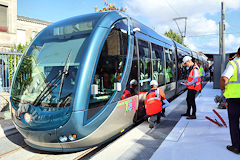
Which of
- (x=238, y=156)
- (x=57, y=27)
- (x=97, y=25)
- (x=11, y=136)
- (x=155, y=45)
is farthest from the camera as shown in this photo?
(x=155, y=45)

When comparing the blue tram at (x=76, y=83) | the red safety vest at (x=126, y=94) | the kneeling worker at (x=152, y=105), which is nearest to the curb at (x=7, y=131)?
the blue tram at (x=76, y=83)

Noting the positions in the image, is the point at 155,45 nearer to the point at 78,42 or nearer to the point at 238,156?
the point at 78,42

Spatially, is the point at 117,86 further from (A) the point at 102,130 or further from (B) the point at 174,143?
(B) the point at 174,143

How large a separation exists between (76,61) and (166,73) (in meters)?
4.94

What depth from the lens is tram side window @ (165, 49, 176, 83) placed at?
7.82 m

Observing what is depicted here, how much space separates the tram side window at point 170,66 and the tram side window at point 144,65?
2228mm

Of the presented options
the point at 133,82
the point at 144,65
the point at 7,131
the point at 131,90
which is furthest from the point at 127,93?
the point at 7,131

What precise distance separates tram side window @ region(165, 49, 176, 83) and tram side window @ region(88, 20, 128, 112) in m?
3.85

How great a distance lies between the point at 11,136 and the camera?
4.75 m

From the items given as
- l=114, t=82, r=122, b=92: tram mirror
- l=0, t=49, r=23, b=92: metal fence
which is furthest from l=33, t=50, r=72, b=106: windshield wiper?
l=0, t=49, r=23, b=92: metal fence

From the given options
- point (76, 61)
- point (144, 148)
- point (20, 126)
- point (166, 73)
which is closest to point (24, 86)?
point (20, 126)

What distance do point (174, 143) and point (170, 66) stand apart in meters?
5.06

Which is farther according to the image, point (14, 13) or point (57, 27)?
point (14, 13)

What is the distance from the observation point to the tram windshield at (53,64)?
332 cm
